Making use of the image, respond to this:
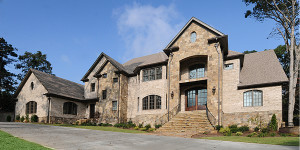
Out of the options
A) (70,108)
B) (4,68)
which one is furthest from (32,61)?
(70,108)

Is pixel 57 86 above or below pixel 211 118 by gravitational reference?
above

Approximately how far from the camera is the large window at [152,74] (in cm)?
2730

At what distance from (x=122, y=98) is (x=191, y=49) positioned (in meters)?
10.1

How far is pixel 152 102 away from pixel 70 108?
11701mm

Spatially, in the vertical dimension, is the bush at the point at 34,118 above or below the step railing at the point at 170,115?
below

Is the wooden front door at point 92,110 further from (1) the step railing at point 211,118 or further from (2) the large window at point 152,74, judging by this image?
(1) the step railing at point 211,118

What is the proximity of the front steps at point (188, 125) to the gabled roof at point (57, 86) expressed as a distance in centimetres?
1529

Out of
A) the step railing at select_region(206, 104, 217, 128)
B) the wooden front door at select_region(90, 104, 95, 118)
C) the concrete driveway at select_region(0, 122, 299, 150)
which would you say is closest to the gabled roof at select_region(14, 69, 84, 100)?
the wooden front door at select_region(90, 104, 95, 118)

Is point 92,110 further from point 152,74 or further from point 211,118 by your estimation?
point 211,118

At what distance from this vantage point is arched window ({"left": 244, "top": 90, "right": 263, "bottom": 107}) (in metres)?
21.8

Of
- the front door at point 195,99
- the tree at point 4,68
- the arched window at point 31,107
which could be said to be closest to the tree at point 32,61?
the tree at point 4,68

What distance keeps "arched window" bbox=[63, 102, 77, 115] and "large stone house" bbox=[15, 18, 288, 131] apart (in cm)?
13

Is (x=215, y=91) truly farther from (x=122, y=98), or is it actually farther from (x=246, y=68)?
(x=122, y=98)

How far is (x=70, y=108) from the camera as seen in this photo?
105 ft
